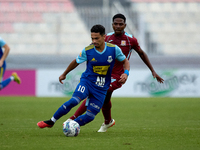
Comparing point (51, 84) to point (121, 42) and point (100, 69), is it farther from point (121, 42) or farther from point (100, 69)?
point (100, 69)

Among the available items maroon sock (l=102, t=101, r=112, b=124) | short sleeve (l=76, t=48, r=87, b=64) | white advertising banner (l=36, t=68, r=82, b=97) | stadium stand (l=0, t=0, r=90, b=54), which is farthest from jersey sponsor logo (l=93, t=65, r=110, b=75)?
stadium stand (l=0, t=0, r=90, b=54)

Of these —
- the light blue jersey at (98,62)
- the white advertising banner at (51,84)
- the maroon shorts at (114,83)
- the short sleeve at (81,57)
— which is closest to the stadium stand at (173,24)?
the white advertising banner at (51,84)

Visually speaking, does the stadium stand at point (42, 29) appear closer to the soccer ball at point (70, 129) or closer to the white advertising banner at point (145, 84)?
the white advertising banner at point (145, 84)

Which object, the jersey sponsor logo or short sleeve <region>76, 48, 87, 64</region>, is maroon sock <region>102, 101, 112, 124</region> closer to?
the jersey sponsor logo

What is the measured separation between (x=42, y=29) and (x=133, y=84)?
700 centimetres

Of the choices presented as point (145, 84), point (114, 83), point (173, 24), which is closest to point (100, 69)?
point (114, 83)

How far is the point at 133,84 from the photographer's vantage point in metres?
16.5

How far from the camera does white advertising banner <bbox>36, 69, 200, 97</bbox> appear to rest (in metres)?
16.3

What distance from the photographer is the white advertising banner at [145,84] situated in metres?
16.3

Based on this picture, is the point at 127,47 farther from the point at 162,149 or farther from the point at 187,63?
the point at 187,63

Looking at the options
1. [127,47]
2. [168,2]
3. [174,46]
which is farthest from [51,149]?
[168,2]

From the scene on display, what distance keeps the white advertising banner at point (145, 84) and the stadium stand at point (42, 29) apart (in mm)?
3200

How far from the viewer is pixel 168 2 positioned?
2133cm

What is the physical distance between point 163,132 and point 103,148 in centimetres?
198
